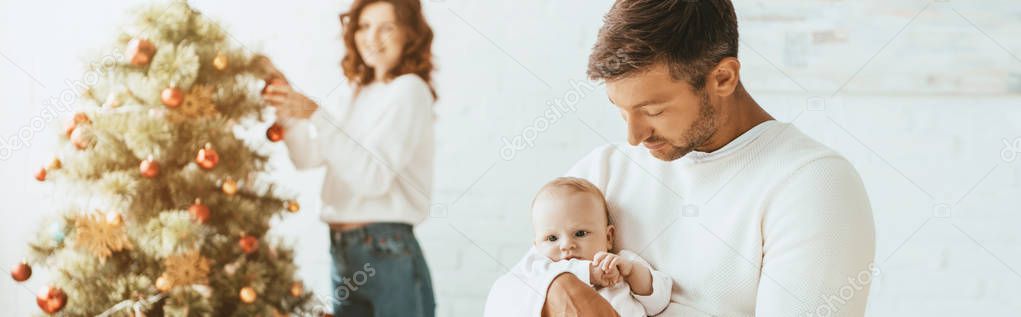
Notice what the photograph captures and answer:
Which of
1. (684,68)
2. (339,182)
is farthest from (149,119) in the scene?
(684,68)

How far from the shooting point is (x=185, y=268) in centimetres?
219

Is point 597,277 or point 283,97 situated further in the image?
point 283,97

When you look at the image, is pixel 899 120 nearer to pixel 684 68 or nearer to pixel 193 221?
pixel 684 68

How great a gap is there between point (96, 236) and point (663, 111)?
146 cm

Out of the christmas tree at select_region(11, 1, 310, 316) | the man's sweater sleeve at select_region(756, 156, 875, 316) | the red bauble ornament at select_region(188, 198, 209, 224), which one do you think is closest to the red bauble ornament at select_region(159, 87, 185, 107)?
the christmas tree at select_region(11, 1, 310, 316)

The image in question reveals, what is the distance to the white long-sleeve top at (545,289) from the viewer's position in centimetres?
135

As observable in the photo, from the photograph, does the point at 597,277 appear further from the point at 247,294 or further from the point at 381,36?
the point at 381,36

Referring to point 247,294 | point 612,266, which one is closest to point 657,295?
point 612,266

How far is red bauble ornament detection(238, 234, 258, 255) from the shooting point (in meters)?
2.30

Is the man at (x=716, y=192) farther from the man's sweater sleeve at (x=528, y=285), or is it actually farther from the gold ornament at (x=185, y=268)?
the gold ornament at (x=185, y=268)

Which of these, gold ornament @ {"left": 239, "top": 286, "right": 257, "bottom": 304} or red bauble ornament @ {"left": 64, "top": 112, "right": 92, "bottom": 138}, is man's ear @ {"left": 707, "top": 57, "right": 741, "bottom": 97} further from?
red bauble ornament @ {"left": 64, "top": 112, "right": 92, "bottom": 138}

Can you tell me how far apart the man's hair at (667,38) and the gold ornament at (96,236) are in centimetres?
138

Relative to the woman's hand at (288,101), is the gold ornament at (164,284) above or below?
below

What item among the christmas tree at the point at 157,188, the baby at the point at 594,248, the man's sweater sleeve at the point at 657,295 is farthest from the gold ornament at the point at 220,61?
the man's sweater sleeve at the point at 657,295
